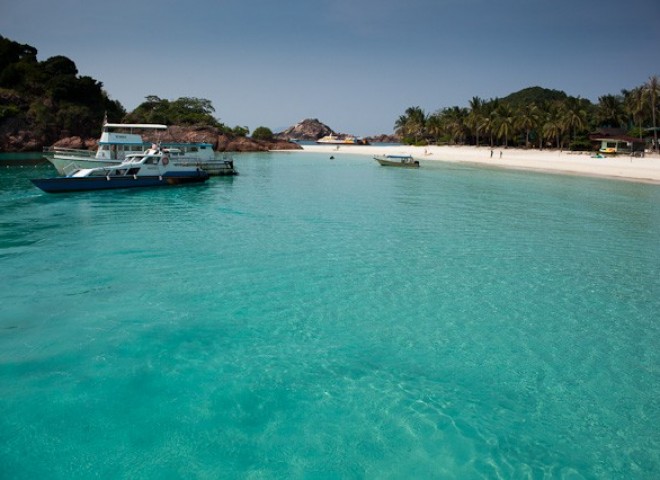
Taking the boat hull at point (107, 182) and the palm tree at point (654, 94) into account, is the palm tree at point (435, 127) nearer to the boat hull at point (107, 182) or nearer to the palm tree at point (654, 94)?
the palm tree at point (654, 94)

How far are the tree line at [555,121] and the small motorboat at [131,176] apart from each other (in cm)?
6380

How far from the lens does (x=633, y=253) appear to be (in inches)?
659

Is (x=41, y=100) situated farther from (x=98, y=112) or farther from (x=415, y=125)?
(x=415, y=125)

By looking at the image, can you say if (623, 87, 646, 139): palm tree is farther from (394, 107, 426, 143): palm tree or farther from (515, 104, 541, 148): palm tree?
(394, 107, 426, 143): palm tree

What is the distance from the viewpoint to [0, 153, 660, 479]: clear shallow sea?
595 centimetres

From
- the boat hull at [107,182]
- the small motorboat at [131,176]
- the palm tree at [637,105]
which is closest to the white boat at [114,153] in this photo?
the small motorboat at [131,176]

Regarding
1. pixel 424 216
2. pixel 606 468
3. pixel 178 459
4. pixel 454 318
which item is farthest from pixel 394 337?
pixel 424 216

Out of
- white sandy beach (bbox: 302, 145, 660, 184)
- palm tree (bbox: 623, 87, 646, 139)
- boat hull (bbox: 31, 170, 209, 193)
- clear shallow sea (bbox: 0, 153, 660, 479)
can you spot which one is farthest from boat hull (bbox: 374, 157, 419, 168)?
clear shallow sea (bbox: 0, 153, 660, 479)

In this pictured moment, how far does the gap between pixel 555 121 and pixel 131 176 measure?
7206 centimetres

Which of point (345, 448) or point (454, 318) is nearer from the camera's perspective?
point (345, 448)

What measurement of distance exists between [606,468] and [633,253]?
13.6 metres

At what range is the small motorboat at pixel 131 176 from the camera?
29859mm

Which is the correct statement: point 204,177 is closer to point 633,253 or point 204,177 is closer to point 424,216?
point 424,216

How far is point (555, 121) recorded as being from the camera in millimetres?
78375
